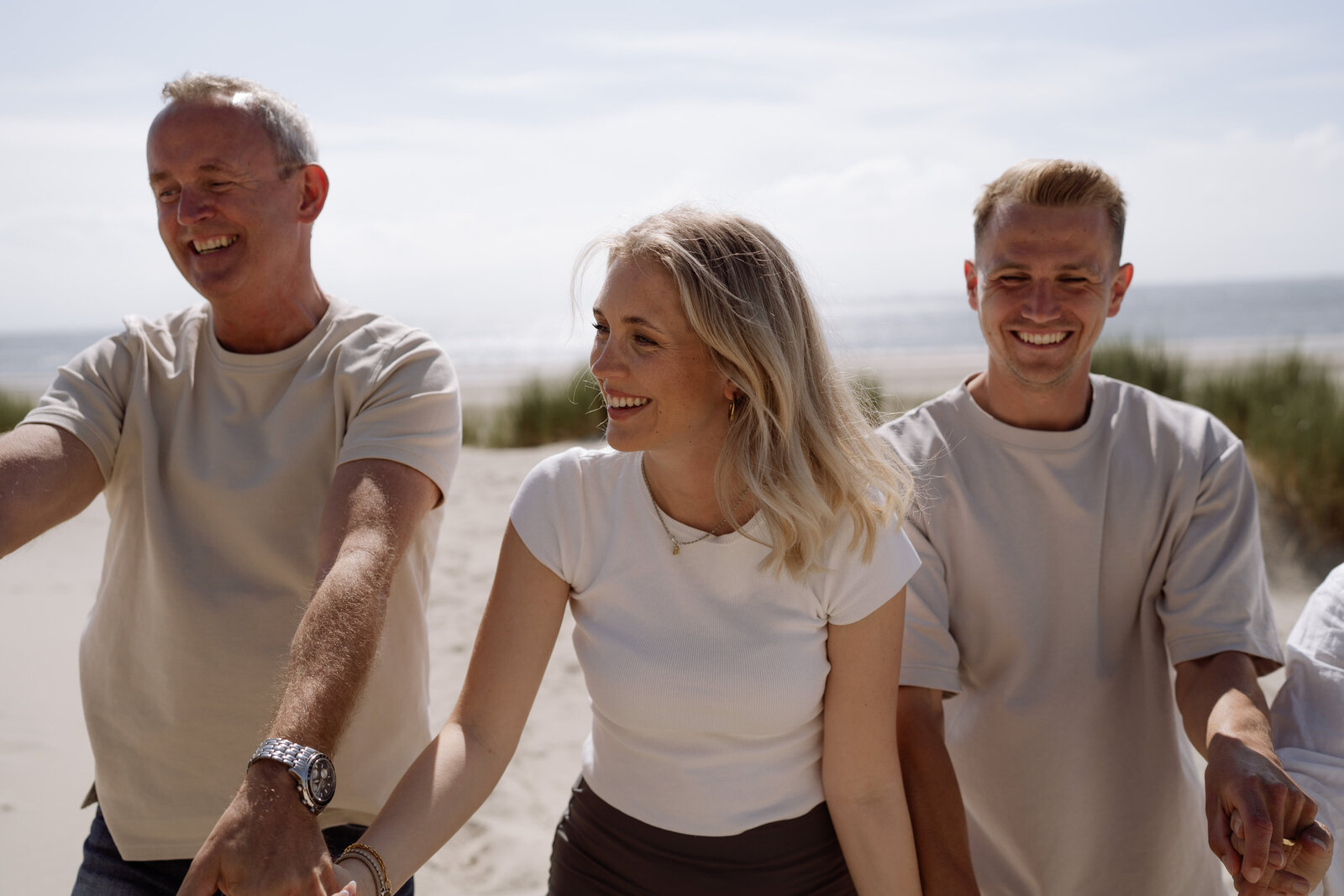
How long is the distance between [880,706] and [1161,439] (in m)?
0.94

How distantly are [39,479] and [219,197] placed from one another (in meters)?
0.63

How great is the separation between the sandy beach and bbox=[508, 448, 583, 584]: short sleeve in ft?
6.64

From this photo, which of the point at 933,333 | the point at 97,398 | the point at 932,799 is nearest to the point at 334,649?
the point at 97,398

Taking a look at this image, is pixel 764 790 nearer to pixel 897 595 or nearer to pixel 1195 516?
pixel 897 595

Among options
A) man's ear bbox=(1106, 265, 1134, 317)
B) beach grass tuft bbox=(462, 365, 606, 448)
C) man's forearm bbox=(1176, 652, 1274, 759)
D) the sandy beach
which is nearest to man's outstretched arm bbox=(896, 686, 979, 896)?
man's forearm bbox=(1176, 652, 1274, 759)

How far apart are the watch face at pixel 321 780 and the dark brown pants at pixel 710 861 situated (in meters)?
0.58

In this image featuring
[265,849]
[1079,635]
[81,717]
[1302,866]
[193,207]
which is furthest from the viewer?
[81,717]

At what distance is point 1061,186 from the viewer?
2.18m

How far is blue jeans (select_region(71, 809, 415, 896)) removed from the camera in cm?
195

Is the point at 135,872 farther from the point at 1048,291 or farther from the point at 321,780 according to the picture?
the point at 1048,291

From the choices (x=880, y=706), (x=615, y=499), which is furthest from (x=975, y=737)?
(x=615, y=499)

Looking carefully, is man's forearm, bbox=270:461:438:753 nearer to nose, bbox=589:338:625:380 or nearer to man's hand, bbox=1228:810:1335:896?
nose, bbox=589:338:625:380

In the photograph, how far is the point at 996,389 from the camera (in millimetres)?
2285

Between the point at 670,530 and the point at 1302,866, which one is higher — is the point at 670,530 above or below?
above
